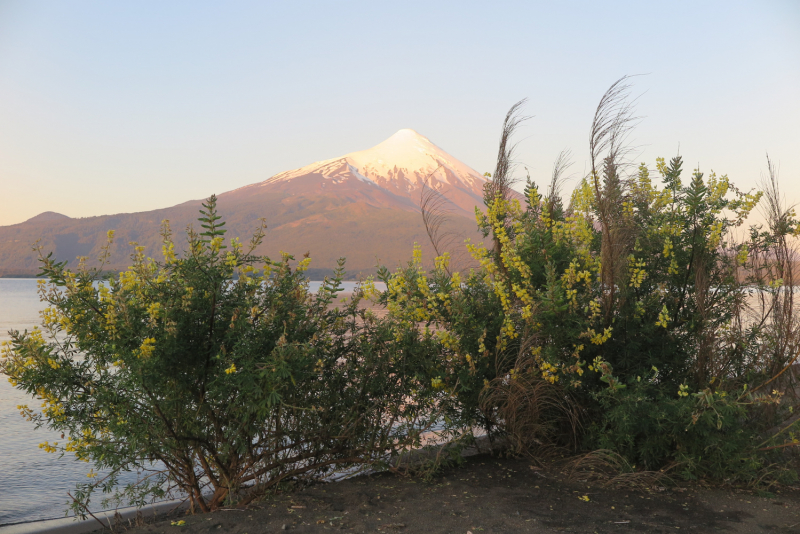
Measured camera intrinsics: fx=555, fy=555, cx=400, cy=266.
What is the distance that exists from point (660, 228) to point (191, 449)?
4815 mm

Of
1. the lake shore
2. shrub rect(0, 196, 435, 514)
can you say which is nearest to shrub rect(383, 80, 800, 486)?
the lake shore

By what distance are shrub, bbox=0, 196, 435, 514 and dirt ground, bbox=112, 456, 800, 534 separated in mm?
Result: 521

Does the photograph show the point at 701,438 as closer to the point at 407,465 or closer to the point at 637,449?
the point at 637,449

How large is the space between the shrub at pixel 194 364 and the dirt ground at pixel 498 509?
52cm

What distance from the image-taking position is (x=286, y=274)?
15.0 feet

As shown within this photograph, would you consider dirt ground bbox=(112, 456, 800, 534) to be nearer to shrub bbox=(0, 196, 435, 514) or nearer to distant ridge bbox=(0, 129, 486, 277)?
shrub bbox=(0, 196, 435, 514)

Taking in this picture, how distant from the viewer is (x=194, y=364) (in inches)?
169

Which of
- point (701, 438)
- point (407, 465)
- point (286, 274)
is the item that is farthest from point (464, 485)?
point (286, 274)

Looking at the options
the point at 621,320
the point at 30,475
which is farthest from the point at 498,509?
the point at 30,475

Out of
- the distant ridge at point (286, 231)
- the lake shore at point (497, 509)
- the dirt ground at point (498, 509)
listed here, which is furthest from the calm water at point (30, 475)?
the distant ridge at point (286, 231)

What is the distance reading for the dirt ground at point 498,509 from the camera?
402 cm

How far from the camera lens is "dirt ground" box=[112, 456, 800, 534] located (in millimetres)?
4020

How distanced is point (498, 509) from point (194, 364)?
2.62 meters

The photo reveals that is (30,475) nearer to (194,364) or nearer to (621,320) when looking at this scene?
(194,364)
